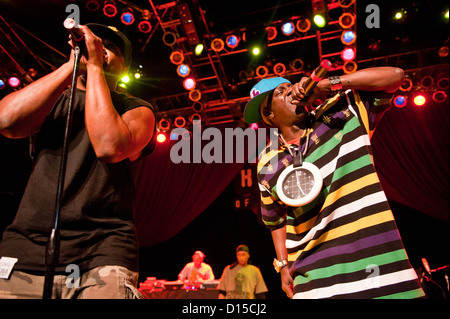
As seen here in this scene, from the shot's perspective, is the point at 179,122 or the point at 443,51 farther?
the point at 179,122

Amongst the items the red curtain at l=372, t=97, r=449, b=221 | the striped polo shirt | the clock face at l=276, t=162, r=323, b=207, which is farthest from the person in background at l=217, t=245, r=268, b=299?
the clock face at l=276, t=162, r=323, b=207

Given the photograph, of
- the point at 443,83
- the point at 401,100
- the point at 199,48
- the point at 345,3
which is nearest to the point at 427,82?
the point at 443,83

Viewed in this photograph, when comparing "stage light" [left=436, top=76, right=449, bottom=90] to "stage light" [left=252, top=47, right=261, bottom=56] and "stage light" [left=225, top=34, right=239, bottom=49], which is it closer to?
"stage light" [left=252, top=47, right=261, bottom=56]

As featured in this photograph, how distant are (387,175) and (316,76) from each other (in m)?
6.68

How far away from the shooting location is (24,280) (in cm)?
121

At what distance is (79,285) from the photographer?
122cm

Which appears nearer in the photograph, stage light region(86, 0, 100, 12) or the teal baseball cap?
the teal baseball cap

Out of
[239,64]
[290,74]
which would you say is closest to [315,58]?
[290,74]

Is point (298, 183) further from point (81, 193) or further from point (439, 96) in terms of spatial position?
point (439, 96)

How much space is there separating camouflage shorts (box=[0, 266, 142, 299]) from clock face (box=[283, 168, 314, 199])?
94cm

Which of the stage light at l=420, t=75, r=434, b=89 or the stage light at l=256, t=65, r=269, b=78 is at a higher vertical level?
the stage light at l=256, t=65, r=269, b=78

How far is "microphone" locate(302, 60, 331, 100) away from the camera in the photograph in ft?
5.36

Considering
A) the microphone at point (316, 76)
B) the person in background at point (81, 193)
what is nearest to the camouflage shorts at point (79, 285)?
the person in background at point (81, 193)

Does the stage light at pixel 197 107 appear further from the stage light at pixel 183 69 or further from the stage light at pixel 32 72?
the stage light at pixel 32 72
